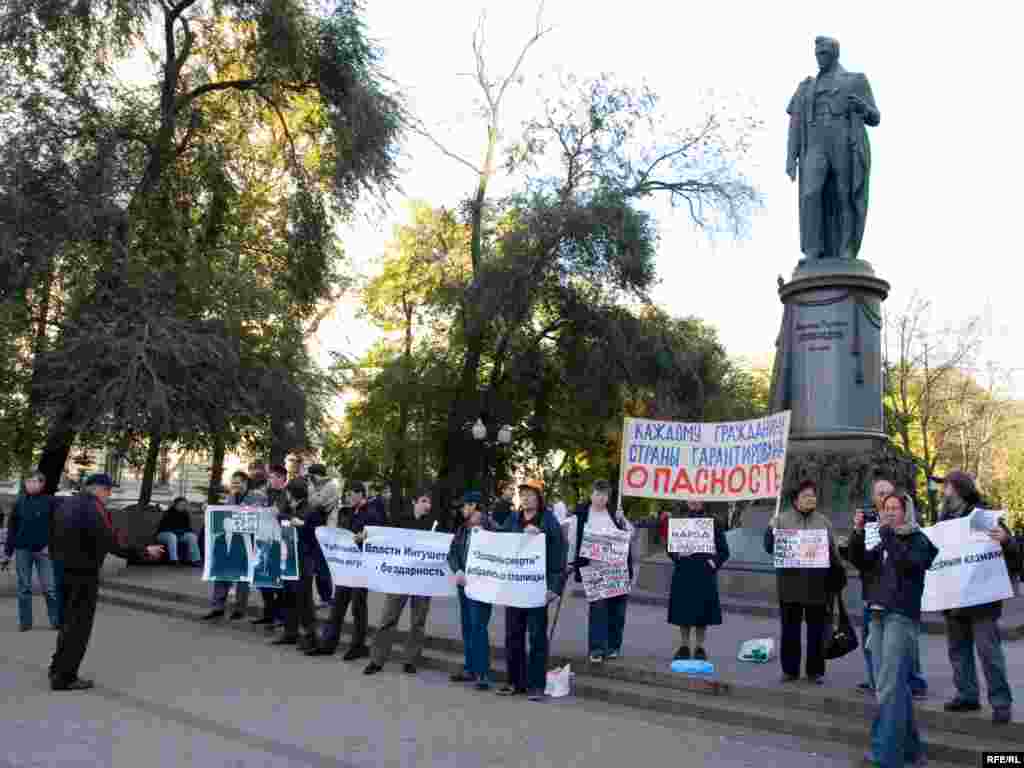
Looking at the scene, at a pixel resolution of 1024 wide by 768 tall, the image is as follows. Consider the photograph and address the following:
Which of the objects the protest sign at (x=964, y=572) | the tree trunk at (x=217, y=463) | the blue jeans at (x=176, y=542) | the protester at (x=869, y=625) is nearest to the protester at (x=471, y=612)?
the protester at (x=869, y=625)

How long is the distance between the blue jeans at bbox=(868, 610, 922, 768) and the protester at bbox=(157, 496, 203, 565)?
17.6 metres

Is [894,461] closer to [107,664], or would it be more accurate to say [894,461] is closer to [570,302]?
[107,664]

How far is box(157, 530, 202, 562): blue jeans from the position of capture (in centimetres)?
2138

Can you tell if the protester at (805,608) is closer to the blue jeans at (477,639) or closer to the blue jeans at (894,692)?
the blue jeans at (894,692)

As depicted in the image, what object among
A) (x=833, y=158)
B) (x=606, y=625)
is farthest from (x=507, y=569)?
(x=833, y=158)

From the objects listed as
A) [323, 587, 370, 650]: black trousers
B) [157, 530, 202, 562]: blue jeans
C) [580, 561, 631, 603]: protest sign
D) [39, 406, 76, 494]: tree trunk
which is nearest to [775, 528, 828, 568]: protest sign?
[580, 561, 631, 603]: protest sign

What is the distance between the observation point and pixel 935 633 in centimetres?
1235

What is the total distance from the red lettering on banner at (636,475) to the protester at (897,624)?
200 inches

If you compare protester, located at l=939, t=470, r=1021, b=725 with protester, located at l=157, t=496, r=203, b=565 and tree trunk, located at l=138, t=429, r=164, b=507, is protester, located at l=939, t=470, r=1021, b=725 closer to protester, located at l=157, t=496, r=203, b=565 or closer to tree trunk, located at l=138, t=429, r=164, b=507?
tree trunk, located at l=138, t=429, r=164, b=507

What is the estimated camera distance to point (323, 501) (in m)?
12.2

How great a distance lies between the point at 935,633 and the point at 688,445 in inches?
147

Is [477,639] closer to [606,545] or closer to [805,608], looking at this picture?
[606,545]

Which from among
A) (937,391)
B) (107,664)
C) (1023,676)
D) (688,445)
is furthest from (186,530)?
(937,391)

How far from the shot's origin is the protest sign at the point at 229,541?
517 inches
